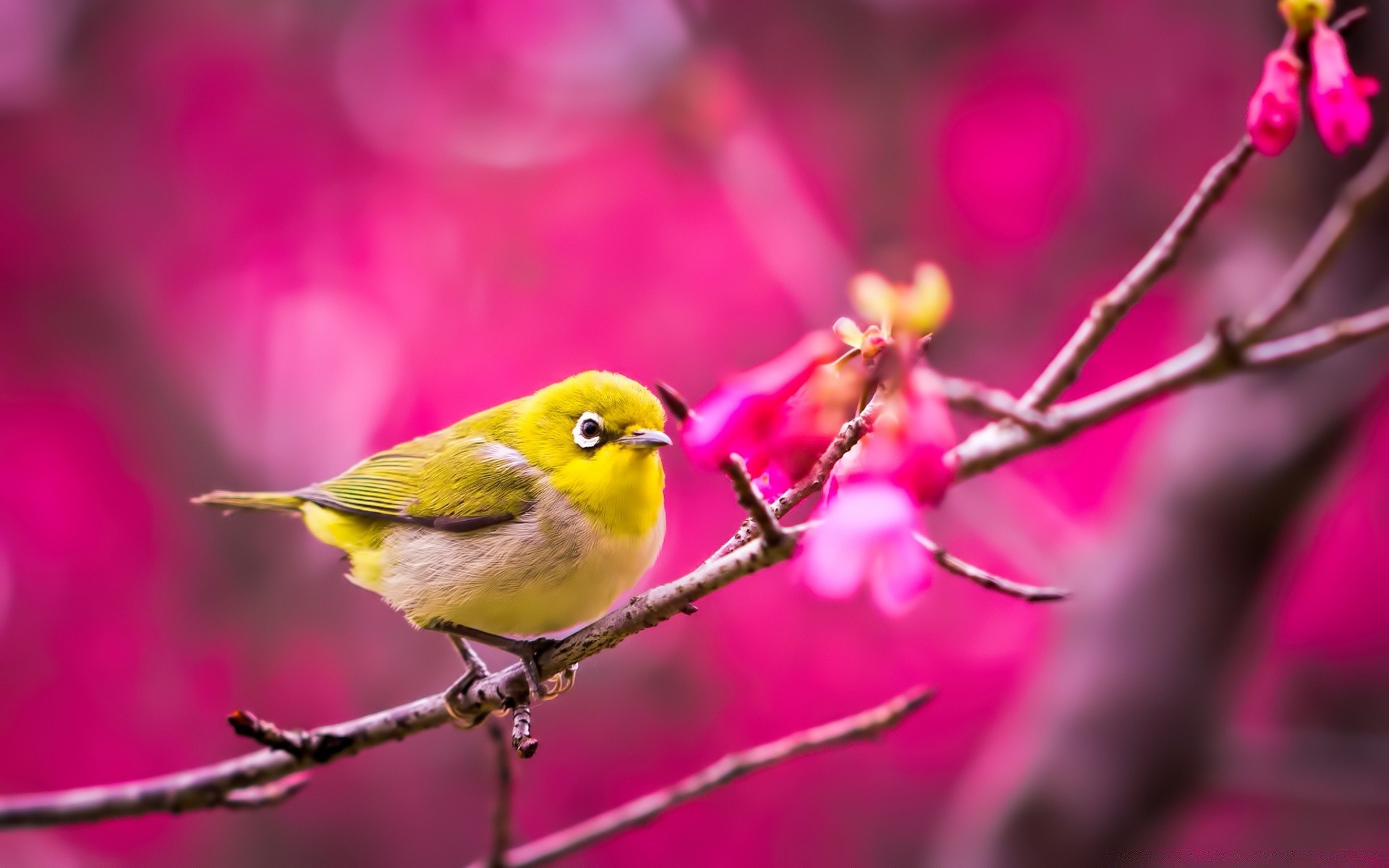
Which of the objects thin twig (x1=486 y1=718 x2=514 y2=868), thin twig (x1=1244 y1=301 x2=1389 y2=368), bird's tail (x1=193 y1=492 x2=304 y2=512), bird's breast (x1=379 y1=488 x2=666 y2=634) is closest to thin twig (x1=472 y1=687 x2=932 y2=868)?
thin twig (x1=486 y1=718 x2=514 y2=868)

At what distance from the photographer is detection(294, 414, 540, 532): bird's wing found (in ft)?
4.73

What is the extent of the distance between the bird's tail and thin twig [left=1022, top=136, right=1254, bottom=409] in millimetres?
998

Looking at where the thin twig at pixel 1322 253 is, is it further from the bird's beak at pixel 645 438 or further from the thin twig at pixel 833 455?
the bird's beak at pixel 645 438

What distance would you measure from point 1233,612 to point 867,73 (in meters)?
2.11

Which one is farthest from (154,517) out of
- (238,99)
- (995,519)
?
(995,519)

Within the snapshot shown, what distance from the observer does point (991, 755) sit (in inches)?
120

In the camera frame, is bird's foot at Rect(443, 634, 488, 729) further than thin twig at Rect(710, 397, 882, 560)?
Yes

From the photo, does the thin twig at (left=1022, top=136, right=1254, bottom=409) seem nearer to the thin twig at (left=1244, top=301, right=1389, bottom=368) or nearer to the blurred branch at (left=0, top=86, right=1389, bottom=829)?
the blurred branch at (left=0, top=86, right=1389, bottom=829)

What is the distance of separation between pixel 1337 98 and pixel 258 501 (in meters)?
1.40

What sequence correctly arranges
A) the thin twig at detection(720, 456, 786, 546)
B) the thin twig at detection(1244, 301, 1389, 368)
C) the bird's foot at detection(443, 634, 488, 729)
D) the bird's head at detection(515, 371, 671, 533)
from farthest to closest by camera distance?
the bird's head at detection(515, 371, 671, 533), the bird's foot at detection(443, 634, 488, 729), the thin twig at detection(1244, 301, 1389, 368), the thin twig at detection(720, 456, 786, 546)

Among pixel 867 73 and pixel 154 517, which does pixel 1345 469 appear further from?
pixel 154 517

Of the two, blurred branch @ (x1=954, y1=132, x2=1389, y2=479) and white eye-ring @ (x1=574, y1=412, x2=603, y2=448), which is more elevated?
white eye-ring @ (x1=574, y1=412, x2=603, y2=448)

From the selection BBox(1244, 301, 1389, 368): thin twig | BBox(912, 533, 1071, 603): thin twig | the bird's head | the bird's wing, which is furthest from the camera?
the bird's wing

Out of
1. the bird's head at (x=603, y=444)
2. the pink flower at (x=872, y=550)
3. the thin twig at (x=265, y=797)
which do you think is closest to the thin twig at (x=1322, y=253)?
the pink flower at (x=872, y=550)
